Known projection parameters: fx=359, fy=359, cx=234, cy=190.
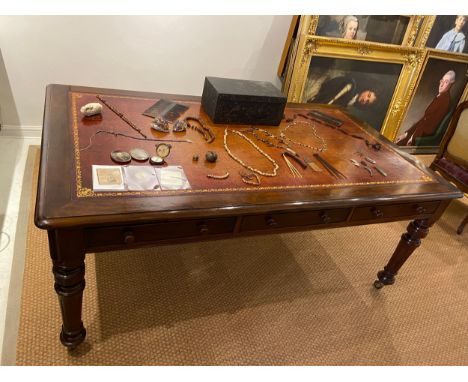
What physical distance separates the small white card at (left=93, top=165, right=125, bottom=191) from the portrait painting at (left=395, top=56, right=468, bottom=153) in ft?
11.2

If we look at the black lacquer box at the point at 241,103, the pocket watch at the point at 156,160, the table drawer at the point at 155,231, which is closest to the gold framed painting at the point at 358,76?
the black lacquer box at the point at 241,103

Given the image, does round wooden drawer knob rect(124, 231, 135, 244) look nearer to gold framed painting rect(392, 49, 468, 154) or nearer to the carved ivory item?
the carved ivory item

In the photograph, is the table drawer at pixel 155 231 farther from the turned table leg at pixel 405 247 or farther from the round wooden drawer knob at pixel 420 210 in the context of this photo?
the turned table leg at pixel 405 247

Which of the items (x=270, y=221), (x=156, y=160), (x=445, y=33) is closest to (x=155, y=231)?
(x=156, y=160)

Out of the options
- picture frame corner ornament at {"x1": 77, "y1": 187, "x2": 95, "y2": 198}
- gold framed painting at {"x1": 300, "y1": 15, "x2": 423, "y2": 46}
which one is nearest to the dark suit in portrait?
gold framed painting at {"x1": 300, "y1": 15, "x2": 423, "y2": 46}

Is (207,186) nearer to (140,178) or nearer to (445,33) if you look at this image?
(140,178)

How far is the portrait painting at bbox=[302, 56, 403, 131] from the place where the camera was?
3.26 metres

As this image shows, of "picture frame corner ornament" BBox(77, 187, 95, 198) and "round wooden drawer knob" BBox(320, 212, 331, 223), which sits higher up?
"picture frame corner ornament" BBox(77, 187, 95, 198)

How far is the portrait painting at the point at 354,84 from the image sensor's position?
3.26m

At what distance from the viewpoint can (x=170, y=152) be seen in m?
1.69

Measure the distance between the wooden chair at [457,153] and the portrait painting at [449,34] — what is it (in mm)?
989
